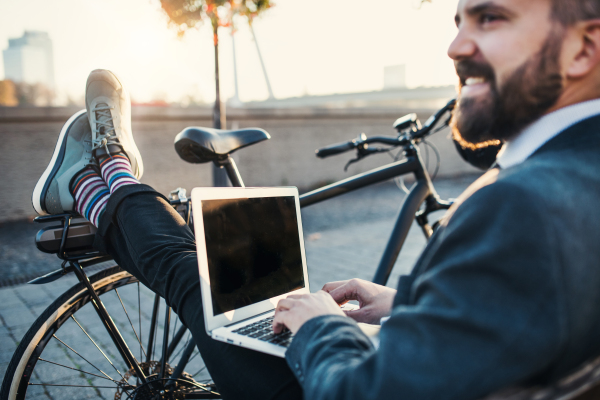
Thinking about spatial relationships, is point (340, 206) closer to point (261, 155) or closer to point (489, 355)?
point (261, 155)

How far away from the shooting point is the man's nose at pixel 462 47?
0.96 m

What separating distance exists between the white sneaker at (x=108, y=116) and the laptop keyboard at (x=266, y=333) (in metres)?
1.12

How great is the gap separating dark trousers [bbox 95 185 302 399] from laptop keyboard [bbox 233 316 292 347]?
53 mm

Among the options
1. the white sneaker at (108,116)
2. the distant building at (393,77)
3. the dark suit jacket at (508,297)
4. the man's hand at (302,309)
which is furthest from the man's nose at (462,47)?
the distant building at (393,77)

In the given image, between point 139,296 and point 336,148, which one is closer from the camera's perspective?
point 139,296

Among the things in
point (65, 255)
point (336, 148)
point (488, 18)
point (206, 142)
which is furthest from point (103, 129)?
point (488, 18)

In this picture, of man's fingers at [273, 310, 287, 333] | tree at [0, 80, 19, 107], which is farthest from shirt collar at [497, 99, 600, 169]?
tree at [0, 80, 19, 107]

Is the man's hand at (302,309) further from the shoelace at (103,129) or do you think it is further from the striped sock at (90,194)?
the shoelace at (103,129)

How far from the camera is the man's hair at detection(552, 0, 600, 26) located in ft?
2.70

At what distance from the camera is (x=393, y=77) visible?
4041 centimetres

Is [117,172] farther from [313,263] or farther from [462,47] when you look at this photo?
[313,263]

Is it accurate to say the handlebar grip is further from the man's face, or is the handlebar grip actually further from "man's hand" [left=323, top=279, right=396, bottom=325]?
the man's face

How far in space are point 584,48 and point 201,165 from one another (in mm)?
8516

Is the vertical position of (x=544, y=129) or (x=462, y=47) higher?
(x=462, y=47)
